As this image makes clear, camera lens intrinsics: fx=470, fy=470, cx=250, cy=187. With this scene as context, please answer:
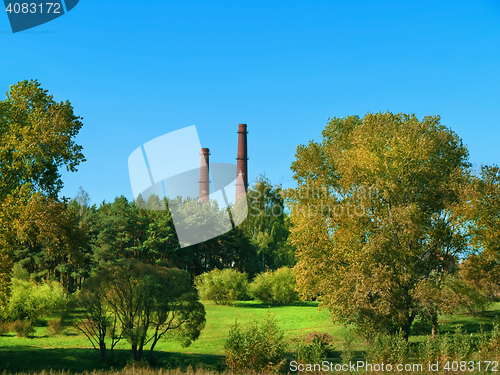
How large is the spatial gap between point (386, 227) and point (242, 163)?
48.0 metres

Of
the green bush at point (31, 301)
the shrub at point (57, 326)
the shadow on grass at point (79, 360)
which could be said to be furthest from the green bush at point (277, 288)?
the shadow on grass at point (79, 360)

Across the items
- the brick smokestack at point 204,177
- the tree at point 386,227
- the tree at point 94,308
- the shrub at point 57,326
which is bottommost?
the shrub at point 57,326

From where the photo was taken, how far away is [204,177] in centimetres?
6731

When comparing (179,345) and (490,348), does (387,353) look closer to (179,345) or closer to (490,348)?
(490,348)

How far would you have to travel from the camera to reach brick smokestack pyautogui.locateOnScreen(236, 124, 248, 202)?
219 feet

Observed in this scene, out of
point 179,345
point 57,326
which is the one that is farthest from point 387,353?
point 57,326

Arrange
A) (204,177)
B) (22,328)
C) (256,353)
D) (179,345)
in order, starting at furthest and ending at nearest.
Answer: (204,177)
(22,328)
(179,345)
(256,353)

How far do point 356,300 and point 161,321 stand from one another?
7.89 meters

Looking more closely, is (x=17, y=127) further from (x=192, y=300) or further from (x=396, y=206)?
(x=396, y=206)

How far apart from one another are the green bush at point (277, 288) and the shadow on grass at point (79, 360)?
26.6 m

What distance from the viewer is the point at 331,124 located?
88.6 ft

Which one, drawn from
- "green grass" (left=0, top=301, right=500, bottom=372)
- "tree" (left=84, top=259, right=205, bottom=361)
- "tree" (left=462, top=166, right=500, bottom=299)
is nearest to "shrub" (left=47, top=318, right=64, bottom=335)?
"green grass" (left=0, top=301, right=500, bottom=372)

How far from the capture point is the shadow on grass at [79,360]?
719 inches

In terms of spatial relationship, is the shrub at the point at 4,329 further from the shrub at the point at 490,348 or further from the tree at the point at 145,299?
the shrub at the point at 490,348
